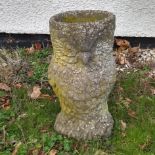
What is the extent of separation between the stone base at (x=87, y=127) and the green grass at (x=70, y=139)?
52 mm

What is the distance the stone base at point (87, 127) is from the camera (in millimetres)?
4066

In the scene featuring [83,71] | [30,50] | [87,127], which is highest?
[83,71]

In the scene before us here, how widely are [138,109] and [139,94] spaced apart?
0.31m

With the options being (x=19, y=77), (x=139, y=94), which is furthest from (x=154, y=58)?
(x=19, y=77)

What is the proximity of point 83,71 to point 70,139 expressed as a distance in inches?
26.1

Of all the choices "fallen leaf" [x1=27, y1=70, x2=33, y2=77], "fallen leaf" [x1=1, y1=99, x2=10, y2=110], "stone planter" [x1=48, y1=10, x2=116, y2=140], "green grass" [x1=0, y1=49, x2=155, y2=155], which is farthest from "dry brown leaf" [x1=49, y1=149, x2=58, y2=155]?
"fallen leaf" [x1=27, y1=70, x2=33, y2=77]

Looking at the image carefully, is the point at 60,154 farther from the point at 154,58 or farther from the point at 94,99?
the point at 154,58

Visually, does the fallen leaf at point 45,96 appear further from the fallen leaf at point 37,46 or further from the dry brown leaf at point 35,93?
the fallen leaf at point 37,46

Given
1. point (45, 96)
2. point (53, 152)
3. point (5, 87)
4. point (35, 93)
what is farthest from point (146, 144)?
point (5, 87)

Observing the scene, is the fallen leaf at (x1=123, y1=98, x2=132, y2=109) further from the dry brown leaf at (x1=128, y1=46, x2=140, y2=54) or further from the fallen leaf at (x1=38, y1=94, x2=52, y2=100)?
the dry brown leaf at (x1=128, y1=46, x2=140, y2=54)

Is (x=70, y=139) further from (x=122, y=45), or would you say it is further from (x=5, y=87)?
(x=122, y=45)

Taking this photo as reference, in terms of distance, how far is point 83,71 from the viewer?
380 cm

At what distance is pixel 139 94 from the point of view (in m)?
4.78

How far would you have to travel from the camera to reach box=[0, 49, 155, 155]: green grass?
159 inches
